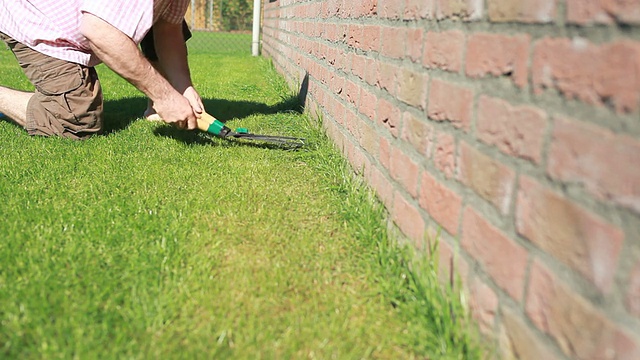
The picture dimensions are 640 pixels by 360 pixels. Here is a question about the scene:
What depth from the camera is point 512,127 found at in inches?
43.0

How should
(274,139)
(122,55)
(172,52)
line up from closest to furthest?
(122,55) → (274,139) → (172,52)

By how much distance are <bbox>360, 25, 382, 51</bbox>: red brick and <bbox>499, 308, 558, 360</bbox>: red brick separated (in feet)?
4.07

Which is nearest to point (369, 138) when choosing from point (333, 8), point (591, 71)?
point (333, 8)

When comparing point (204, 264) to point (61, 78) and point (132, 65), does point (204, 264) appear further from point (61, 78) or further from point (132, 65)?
point (61, 78)

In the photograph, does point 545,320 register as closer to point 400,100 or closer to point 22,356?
point 400,100

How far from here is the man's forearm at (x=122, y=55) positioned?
258 centimetres

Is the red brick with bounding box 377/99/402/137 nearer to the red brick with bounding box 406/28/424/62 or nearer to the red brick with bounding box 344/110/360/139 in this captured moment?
the red brick with bounding box 406/28/424/62

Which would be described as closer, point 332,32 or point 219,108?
point 332,32

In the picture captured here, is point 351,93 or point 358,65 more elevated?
point 358,65

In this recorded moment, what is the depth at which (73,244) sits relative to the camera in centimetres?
175

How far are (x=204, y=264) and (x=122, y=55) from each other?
1.44 m

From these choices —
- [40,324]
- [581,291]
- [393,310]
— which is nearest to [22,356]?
[40,324]

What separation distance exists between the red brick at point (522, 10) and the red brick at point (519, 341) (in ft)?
1.90

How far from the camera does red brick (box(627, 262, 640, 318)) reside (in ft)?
2.53
